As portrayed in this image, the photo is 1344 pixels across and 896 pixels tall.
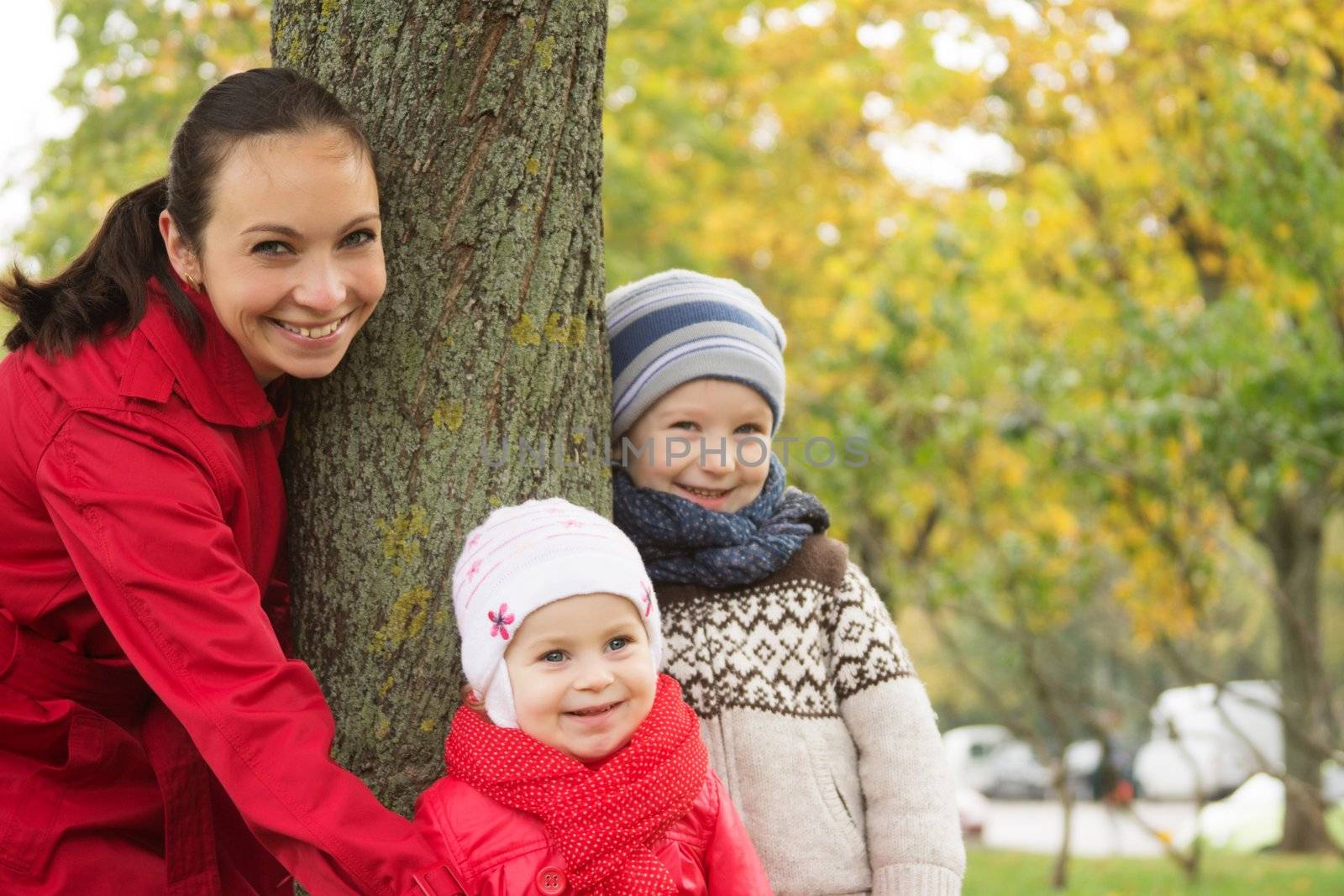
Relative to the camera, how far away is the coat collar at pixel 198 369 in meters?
2.14

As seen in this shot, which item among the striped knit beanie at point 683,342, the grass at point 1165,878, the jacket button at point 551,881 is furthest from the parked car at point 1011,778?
the jacket button at point 551,881

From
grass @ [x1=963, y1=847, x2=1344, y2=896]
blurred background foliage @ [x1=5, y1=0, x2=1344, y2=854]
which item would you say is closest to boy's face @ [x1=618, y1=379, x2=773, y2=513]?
blurred background foliage @ [x1=5, y1=0, x2=1344, y2=854]

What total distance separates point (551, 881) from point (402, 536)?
0.67 m

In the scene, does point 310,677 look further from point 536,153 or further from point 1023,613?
point 1023,613

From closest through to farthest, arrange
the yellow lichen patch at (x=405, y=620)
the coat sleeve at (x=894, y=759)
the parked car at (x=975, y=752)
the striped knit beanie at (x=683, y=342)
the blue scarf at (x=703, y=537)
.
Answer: the yellow lichen patch at (x=405, y=620) < the coat sleeve at (x=894, y=759) < the blue scarf at (x=703, y=537) < the striped knit beanie at (x=683, y=342) < the parked car at (x=975, y=752)

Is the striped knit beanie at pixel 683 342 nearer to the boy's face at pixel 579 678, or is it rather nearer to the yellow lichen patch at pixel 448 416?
the yellow lichen patch at pixel 448 416

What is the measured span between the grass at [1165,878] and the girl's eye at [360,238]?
769cm

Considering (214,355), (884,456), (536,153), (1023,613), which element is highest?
(536,153)

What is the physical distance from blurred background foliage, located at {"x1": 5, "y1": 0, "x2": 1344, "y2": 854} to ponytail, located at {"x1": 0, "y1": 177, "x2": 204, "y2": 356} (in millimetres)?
5040

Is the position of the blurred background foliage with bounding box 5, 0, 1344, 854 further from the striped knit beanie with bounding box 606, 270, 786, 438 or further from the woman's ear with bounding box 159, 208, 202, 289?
the woman's ear with bounding box 159, 208, 202, 289

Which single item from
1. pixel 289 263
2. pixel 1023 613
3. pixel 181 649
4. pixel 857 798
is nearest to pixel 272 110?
pixel 289 263

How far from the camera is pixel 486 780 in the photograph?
217 centimetres

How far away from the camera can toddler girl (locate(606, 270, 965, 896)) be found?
8.35 ft

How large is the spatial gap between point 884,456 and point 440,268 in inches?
223
